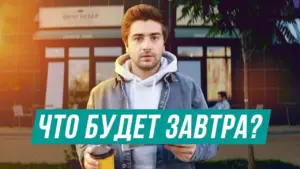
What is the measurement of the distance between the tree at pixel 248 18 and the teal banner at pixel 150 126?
1.71 m

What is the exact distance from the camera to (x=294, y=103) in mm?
14641

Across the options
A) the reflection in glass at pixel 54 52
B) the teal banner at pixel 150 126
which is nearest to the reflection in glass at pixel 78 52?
the reflection in glass at pixel 54 52

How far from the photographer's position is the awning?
13.6m

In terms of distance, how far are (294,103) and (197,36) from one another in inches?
162

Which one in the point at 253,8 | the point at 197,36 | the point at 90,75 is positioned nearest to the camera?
the point at 253,8

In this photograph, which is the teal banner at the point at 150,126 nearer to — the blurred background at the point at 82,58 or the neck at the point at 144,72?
the neck at the point at 144,72

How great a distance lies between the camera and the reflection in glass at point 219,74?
46.3 ft

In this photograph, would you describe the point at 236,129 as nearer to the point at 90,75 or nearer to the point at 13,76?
the point at 90,75

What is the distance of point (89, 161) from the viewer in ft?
6.84

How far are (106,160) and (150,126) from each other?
0.63m

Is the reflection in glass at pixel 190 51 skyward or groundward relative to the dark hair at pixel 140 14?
groundward

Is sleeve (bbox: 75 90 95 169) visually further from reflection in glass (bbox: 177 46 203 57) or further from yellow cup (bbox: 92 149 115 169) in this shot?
reflection in glass (bbox: 177 46 203 57)

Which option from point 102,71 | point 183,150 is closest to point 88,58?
point 102,71

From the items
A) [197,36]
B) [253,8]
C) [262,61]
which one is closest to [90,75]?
[197,36]
